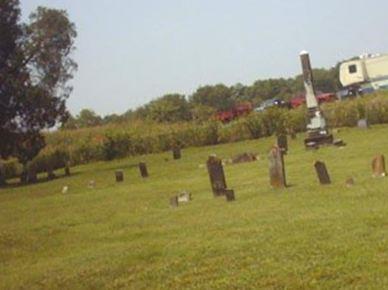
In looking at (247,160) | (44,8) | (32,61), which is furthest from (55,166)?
(247,160)

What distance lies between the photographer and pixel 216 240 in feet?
31.4

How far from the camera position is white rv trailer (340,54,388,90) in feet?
180

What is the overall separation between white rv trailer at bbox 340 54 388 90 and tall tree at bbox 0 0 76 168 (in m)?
26.5

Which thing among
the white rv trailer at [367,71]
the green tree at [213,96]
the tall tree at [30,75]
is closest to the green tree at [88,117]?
the green tree at [213,96]

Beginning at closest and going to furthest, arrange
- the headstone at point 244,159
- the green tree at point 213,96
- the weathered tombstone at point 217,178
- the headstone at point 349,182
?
1. the headstone at point 349,182
2. the weathered tombstone at point 217,178
3. the headstone at point 244,159
4. the green tree at point 213,96

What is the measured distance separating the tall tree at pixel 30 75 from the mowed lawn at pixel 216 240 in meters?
18.2

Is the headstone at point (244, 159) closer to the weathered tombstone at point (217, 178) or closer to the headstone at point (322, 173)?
the weathered tombstone at point (217, 178)

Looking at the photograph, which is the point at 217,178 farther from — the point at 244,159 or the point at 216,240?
the point at 244,159

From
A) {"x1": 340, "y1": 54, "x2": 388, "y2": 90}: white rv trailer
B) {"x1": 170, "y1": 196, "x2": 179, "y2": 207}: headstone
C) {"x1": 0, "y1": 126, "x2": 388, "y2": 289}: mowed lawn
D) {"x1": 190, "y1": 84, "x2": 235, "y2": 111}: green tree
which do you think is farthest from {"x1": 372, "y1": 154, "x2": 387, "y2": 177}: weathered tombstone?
{"x1": 190, "y1": 84, "x2": 235, "y2": 111}: green tree

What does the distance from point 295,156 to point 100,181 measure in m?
8.12

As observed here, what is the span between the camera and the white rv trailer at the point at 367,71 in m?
54.7

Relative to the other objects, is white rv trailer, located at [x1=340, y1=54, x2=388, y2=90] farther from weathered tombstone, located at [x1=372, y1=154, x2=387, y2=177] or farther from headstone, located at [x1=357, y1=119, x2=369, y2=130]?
weathered tombstone, located at [x1=372, y1=154, x2=387, y2=177]

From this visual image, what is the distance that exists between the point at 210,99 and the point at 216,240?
83.0 meters

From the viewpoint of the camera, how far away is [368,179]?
1426 cm
